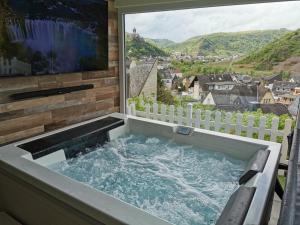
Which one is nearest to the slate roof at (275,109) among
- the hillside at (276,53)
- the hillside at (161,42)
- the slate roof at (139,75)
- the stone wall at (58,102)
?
the hillside at (276,53)

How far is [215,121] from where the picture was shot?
3082 millimetres

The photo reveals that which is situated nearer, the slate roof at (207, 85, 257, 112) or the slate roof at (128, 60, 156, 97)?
the slate roof at (207, 85, 257, 112)

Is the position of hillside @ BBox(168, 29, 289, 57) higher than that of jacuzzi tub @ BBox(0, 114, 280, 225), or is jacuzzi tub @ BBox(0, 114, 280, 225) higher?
hillside @ BBox(168, 29, 289, 57)

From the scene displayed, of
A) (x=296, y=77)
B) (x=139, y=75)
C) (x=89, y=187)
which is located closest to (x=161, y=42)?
(x=139, y=75)

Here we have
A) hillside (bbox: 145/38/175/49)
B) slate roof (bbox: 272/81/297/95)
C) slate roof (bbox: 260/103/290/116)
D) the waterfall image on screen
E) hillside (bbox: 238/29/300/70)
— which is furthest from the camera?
hillside (bbox: 145/38/175/49)

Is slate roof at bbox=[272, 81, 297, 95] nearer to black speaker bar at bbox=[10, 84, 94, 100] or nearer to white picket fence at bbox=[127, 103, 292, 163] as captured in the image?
white picket fence at bbox=[127, 103, 292, 163]

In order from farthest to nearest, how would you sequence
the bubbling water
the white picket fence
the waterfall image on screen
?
the white picket fence < the waterfall image on screen < the bubbling water

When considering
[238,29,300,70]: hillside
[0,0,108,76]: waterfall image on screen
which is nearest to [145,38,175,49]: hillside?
[0,0,108,76]: waterfall image on screen

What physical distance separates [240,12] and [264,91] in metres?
0.86

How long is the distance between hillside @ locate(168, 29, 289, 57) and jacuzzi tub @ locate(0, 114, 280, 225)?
1.01 meters

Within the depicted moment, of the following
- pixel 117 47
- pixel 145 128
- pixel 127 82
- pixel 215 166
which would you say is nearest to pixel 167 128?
pixel 145 128

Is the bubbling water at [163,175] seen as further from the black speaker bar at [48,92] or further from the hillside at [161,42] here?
the hillside at [161,42]

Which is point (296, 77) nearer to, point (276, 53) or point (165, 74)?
point (276, 53)

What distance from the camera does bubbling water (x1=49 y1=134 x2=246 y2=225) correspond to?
164 cm
